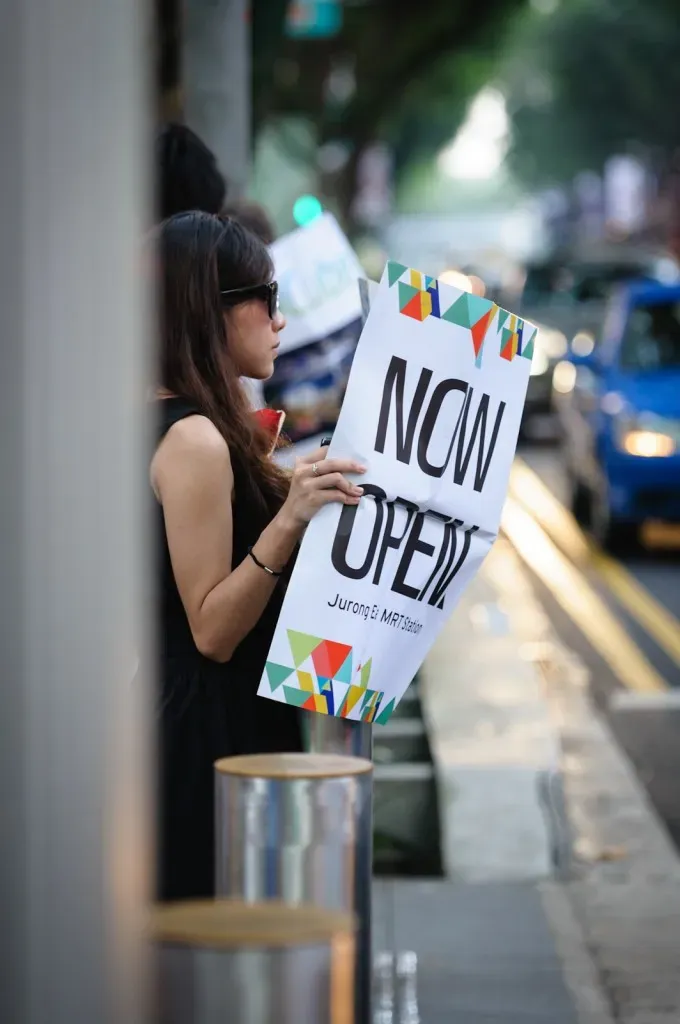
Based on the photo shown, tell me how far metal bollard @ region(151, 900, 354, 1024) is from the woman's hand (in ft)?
4.29

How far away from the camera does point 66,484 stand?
1.72m

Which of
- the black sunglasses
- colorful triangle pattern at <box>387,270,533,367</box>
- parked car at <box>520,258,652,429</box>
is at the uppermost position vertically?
parked car at <box>520,258,652,429</box>

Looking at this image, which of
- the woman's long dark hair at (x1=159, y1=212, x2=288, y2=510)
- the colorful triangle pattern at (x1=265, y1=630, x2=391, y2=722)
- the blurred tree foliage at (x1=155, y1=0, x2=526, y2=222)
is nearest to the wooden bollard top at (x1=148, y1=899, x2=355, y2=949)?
the colorful triangle pattern at (x1=265, y1=630, x2=391, y2=722)

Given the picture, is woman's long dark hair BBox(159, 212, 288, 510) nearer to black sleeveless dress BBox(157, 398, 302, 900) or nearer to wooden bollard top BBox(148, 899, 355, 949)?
black sleeveless dress BBox(157, 398, 302, 900)

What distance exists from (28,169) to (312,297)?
5101 millimetres

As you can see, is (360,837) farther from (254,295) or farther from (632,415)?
(632,415)

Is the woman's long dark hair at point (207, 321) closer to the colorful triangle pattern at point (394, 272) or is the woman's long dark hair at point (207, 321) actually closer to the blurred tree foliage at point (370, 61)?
the colorful triangle pattern at point (394, 272)

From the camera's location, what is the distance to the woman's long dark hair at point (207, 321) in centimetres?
353

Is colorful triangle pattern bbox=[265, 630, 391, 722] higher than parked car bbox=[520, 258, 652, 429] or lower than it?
lower

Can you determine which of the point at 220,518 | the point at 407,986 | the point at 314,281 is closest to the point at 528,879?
the point at 407,986

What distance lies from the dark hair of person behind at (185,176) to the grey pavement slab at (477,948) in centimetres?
210

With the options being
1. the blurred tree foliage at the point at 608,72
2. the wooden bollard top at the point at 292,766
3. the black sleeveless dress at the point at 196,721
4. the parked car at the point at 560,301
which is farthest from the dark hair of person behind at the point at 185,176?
the blurred tree foliage at the point at 608,72

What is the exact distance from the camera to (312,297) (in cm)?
679

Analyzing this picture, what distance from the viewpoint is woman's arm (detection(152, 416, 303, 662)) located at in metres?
3.41
